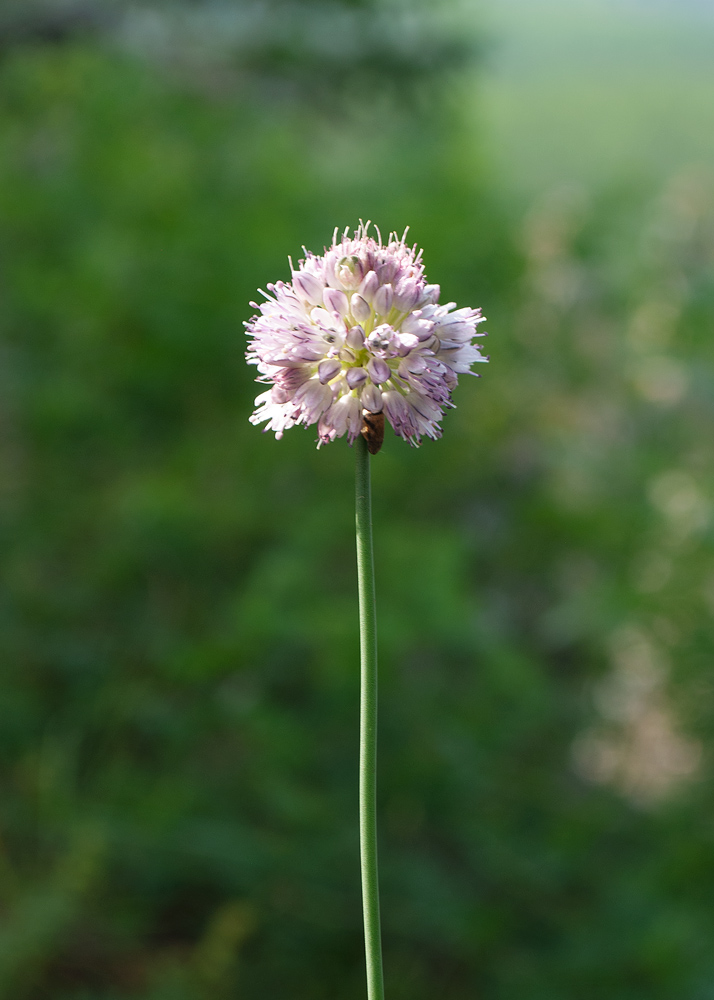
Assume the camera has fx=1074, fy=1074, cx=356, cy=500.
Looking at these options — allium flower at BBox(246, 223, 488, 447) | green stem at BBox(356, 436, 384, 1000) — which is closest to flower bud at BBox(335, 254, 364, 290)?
allium flower at BBox(246, 223, 488, 447)

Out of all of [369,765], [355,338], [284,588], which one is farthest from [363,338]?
[284,588]

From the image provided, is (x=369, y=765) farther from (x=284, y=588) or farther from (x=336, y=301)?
(x=284, y=588)

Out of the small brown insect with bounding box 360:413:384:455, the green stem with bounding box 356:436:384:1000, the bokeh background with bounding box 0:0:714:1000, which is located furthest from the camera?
the bokeh background with bounding box 0:0:714:1000

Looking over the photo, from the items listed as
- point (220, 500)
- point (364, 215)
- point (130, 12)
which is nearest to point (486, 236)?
point (364, 215)

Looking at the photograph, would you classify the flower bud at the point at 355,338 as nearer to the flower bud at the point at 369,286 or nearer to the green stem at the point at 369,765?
the flower bud at the point at 369,286

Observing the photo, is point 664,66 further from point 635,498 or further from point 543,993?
point 543,993

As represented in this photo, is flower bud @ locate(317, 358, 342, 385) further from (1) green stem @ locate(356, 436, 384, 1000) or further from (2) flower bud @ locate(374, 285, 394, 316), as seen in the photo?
(1) green stem @ locate(356, 436, 384, 1000)
